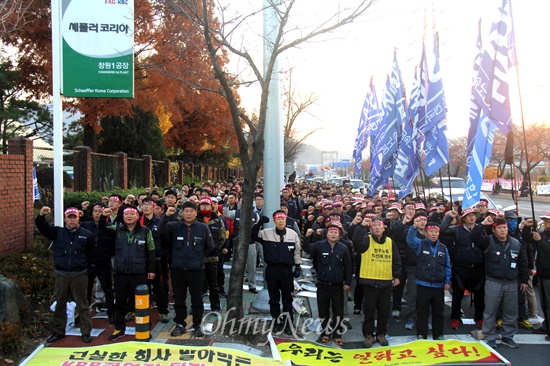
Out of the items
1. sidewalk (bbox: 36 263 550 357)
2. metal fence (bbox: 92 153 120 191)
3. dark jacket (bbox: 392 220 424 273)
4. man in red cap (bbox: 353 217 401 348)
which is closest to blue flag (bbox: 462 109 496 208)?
dark jacket (bbox: 392 220 424 273)

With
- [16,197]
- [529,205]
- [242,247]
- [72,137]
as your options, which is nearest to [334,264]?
[242,247]

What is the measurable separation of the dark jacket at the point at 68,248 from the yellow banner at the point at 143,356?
1086 mm

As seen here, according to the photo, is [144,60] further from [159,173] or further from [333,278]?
[333,278]

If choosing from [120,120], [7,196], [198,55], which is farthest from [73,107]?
[7,196]

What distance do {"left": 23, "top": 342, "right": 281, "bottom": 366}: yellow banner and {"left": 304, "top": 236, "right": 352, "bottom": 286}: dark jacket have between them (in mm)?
1547

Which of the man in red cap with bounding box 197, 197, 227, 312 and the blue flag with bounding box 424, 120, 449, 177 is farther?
the blue flag with bounding box 424, 120, 449, 177

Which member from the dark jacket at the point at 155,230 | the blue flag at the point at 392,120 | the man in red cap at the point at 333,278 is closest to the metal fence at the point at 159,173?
the blue flag at the point at 392,120

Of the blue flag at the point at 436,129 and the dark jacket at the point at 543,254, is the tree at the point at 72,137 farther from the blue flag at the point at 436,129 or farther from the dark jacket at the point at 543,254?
the dark jacket at the point at 543,254

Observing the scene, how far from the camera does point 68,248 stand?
22.0 feet

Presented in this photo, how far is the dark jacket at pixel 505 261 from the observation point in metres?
6.96

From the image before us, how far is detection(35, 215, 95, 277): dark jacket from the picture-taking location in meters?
6.66

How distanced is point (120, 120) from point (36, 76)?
8263 millimetres

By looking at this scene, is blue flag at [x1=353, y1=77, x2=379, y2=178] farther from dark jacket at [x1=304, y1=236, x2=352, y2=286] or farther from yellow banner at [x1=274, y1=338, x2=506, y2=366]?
yellow banner at [x1=274, y1=338, x2=506, y2=366]

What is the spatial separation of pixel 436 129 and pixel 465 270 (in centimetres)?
398
